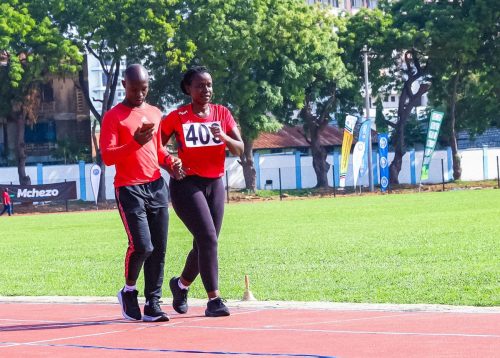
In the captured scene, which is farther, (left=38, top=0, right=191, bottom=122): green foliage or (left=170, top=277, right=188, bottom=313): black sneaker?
(left=38, top=0, right=191, bottom=122): green foliage

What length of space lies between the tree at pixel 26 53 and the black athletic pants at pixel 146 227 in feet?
174

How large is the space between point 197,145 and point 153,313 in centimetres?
149

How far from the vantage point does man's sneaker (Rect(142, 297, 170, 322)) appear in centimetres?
1060

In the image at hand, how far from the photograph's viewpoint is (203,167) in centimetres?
1081

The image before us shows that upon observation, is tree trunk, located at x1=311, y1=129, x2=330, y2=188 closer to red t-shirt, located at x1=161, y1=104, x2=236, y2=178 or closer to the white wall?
the white wall

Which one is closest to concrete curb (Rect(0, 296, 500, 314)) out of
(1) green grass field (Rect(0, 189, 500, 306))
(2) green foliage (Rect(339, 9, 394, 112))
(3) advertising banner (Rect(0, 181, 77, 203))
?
(1) green grass field (Rect(0, 189, 500, 306))

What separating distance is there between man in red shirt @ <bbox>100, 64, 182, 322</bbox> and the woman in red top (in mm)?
175

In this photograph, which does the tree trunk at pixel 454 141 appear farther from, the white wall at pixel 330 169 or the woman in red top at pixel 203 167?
the woman in red top at pixel 203 167

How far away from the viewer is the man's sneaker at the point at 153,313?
417 inches

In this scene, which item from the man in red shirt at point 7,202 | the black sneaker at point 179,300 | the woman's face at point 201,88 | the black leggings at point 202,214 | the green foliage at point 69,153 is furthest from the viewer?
the green foliage at point 69,153

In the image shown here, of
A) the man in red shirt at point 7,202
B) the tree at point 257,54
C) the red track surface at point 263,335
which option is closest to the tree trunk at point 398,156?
the tree at point 257,54

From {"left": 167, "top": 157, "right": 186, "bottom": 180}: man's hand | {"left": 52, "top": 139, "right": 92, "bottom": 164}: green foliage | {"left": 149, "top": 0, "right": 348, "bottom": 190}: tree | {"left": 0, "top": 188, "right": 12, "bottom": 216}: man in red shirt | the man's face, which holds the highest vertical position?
{"left": 149, "top": 0, "right": 348, "bottom": 190}: tree

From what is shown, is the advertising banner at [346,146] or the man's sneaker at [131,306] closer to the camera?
the man's sneaker at [131,306]

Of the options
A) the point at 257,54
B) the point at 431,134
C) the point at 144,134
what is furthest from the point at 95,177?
the point at 144,134
